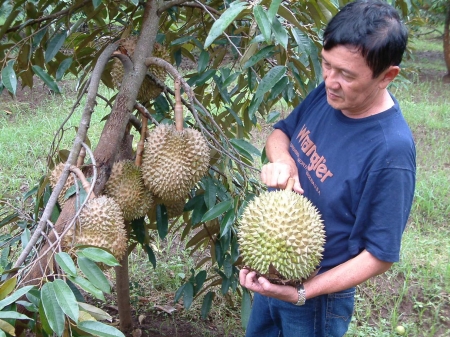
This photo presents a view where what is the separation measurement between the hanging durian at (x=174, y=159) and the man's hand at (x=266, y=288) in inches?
12.0

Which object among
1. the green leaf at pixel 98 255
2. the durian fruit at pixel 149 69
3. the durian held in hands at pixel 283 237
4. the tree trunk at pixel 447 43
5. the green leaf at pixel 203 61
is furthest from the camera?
the tree trunk at pixel 447 43

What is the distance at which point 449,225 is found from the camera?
3.31 m

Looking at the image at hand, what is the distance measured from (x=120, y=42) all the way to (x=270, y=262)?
0.80 meters

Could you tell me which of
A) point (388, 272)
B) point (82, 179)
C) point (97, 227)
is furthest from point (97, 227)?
point (388, 272)

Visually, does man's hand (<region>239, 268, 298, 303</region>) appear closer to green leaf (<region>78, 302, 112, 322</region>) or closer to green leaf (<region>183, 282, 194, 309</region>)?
green leaf (<region>78, 302, 112, 322</region>)

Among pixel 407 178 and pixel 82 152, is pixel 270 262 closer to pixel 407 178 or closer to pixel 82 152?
pixel 407 178

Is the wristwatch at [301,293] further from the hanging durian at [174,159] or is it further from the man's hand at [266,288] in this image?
the hanging durian at [174,159]

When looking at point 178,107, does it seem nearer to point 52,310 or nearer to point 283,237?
point 283,237

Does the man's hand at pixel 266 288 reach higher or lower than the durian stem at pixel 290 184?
lower

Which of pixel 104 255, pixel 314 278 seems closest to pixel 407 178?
pixel 314 278

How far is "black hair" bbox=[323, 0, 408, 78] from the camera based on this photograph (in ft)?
3.51

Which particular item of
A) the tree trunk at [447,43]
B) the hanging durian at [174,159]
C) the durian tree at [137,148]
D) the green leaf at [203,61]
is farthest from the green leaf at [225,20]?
the tree trunk at [447,43]

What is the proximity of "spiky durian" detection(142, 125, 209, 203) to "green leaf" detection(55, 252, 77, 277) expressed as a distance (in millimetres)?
446

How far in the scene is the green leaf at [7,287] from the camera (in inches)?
35.9
